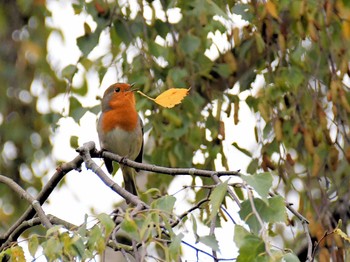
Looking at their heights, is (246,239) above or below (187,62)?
below

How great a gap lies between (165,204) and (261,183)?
23 centimetres

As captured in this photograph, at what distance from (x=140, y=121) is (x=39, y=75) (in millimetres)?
1409

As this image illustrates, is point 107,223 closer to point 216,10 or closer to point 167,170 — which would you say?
point 167,170

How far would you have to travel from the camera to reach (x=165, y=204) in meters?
2.11

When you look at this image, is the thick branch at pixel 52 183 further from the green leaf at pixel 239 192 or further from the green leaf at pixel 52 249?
the green leaf at pixel 239 192

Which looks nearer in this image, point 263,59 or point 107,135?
point 263,59

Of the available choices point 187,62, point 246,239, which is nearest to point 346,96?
point 187,62

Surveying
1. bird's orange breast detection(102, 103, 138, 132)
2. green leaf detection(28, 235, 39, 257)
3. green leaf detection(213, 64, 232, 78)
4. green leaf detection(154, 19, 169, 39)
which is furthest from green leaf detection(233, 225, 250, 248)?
bird's orange breast detection(102, 103, 138, 132)

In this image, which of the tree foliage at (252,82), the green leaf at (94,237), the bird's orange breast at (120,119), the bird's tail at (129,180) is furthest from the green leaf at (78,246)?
the bird's orange breast at (120,119)

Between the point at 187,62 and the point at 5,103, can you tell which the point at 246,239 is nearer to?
the point at 187,62

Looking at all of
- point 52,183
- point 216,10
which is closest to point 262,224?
point 52,183

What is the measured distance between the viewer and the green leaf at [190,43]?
4320mm

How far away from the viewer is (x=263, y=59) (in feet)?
15.5

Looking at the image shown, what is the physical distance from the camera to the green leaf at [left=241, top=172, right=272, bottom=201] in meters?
2.03
